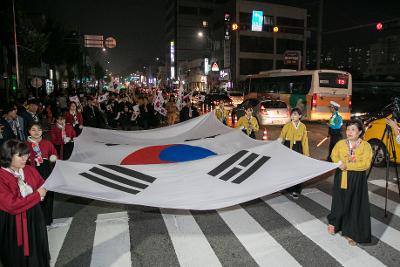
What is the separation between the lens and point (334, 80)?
2378 centimetres

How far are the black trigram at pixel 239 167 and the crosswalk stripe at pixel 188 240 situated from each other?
3.45 ft

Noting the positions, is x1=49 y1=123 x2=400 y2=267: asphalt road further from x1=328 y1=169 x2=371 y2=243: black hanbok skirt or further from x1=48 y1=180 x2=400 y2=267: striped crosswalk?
x1=328 y1=169 x2=371 y2=243: black hanbok skirt

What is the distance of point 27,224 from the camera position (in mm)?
3969

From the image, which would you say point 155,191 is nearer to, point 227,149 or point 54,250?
point 54,250

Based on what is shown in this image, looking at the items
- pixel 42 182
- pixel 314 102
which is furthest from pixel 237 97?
pixel 42 182

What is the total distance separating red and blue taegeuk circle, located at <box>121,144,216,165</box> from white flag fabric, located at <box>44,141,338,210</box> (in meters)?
2.05

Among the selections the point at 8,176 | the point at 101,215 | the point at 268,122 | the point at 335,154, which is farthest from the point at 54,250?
the point at 268,122

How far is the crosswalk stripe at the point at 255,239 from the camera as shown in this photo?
16.9 feet

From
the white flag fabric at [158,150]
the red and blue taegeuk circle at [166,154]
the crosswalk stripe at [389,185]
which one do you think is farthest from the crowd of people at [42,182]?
the crosswalk stripe at [389,185]

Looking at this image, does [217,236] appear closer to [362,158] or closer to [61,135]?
[362,158]

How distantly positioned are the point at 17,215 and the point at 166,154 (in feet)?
16.4

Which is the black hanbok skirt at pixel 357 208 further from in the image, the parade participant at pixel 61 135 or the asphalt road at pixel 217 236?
the parade participant at pixel 61 135

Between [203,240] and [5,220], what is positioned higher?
[5,220]

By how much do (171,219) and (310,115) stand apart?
→ 18722 mm
